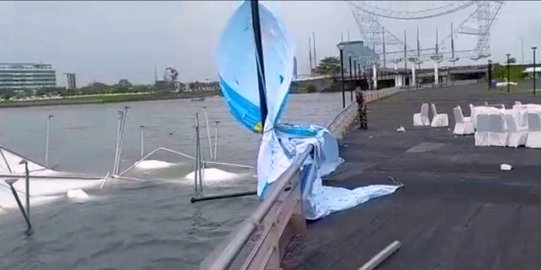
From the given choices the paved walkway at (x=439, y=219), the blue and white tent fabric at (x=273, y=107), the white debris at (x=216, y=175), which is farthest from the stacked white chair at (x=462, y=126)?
the blue and white tent fabric at (x=273, y=107)

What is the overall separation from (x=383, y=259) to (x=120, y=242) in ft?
27.3

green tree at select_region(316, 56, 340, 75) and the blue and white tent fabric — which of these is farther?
green tree at select_region(316, 56, 340, 75)

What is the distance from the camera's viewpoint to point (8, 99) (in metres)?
11.0

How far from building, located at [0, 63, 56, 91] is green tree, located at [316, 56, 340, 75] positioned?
97.3m

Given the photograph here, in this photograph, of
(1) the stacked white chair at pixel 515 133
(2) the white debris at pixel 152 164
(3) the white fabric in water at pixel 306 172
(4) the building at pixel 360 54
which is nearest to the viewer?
(3) the white fabric in water at pixel 306 172

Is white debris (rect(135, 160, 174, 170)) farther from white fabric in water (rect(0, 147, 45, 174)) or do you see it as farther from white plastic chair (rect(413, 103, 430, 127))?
white plastic chair (rect(413, 103, 430, 127))

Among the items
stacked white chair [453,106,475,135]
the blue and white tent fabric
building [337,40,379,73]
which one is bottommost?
stacked white chair [453,106,475,135]

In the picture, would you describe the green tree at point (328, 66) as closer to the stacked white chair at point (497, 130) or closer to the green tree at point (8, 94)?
the stacked white chair at point (497, 130)

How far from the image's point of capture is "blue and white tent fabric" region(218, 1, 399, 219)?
20.3ft

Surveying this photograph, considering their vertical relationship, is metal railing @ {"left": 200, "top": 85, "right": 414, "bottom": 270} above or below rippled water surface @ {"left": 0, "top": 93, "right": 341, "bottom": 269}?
above

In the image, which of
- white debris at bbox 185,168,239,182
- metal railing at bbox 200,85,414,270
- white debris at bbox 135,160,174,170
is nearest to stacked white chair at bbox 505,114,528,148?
metal railing at bbox 200,85,414,270

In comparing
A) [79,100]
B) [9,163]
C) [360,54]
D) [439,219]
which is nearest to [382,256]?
[439,219]

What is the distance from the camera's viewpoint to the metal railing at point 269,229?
2619 millimetres

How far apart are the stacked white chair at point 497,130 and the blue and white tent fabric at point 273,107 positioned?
542 centimetres
